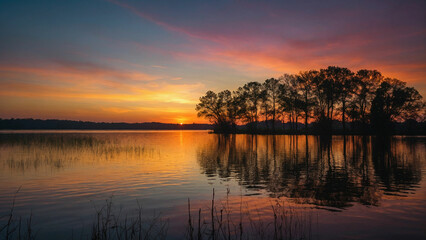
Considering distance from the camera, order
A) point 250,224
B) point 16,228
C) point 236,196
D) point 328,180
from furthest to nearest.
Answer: point 328,180
point 236,196
point 250,224
point 16,228

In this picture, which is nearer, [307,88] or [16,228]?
[16,228]

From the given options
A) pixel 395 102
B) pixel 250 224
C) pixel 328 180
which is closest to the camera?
pixel 250 224

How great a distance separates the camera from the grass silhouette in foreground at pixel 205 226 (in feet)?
31.7

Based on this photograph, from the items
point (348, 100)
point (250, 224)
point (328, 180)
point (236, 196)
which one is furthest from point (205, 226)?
point (348, 100)

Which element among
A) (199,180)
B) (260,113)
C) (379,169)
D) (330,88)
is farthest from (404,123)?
(199,180)

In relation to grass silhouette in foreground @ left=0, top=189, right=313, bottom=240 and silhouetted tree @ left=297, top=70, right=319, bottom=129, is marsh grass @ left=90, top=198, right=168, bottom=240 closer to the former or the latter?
grass silhouette in foreground @ left=0, top=189, right=313, bottom=240

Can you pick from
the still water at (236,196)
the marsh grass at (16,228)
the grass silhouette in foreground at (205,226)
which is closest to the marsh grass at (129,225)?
the grass silhouette in foreground at (205,226)

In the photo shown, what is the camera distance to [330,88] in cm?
9338

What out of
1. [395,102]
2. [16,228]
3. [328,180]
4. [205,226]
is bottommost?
[16,228]

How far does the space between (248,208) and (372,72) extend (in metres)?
97.6

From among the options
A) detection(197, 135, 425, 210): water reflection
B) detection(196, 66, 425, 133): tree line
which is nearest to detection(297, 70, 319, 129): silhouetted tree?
detection(196, 66, 425, 133): tree line

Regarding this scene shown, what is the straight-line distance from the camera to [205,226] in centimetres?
1078

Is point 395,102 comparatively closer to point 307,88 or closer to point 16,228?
point 307,88

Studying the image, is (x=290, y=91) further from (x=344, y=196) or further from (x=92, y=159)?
(x=344, y=196)
